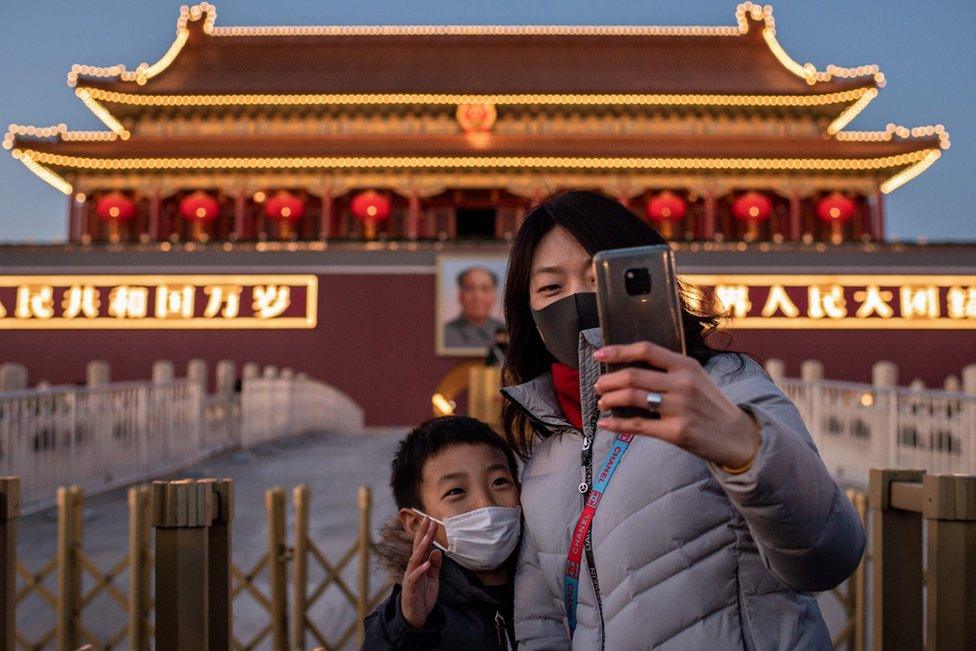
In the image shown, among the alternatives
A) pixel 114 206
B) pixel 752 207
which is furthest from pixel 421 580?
pixel 114 206

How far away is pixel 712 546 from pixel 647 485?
5.7 inches

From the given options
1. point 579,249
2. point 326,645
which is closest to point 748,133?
point 326,645

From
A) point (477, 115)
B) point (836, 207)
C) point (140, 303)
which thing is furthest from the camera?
point (477, 115)

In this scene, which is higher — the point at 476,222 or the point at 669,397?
the point at 476,222

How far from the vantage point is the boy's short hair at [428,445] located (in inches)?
92.7

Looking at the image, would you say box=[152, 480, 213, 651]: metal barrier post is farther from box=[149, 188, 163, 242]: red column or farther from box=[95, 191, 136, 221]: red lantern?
box=[95, 191, 136, 221]: red lantern

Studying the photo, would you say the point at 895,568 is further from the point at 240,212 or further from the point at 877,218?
the point at 877,218

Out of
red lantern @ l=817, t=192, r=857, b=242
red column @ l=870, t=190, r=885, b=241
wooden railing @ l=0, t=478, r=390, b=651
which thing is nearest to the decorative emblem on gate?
red lantern @ l=817, t=192, r=857, b=242

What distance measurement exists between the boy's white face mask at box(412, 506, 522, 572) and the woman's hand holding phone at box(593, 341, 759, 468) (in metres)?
0.94

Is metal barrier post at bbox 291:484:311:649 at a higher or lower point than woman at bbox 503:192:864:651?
lower

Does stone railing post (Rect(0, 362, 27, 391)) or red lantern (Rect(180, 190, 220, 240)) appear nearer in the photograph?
stone railing post (Rect(0, 362, 27, 391))

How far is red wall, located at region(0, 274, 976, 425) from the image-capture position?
61.4 ft

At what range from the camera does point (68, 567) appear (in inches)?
189

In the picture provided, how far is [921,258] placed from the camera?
18500mm
